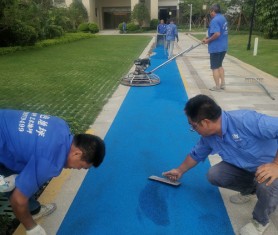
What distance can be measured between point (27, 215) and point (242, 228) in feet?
5.66

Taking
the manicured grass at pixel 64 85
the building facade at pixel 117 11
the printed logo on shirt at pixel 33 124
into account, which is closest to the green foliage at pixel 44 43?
the manicured grass at pixel 64 85

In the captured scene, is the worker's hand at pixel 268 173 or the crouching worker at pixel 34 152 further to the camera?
the worker's hand at pixel 268 173

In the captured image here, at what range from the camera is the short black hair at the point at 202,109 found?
2.42 metres

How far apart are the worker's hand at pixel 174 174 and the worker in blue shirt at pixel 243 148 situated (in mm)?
399

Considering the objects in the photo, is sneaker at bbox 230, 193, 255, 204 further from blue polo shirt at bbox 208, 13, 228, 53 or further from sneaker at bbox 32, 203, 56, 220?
blue polo shirt at bbox 208, 13, 228, 53

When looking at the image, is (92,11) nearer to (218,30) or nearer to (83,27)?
(83,27)

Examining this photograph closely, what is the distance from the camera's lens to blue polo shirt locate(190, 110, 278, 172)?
2443 mm

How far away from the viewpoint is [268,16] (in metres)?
22.4

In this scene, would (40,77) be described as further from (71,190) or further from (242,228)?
(242,228)

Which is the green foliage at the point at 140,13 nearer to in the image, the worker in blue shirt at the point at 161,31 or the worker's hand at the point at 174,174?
the worker in blue shirt at the point at 161,31

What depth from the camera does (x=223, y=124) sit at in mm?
2557

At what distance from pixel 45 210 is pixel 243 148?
6.02ft

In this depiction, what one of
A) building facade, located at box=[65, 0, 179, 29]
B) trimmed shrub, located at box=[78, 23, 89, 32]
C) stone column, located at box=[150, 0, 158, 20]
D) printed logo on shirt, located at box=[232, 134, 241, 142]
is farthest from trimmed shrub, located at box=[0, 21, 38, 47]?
building facade, located at box=[65, 0, 179, 29]

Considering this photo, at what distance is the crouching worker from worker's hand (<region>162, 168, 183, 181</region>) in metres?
1.32
